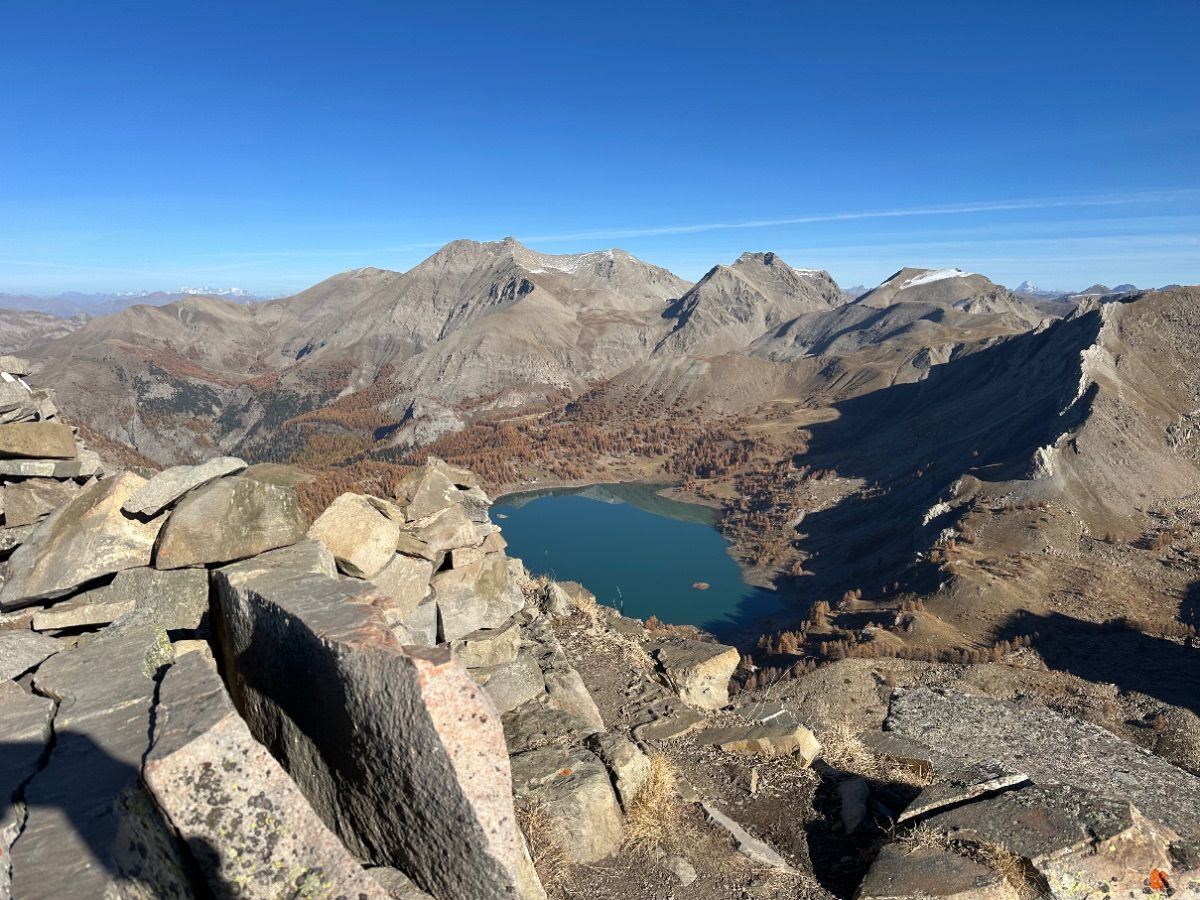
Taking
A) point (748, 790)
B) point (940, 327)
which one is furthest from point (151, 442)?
point (940, 327)

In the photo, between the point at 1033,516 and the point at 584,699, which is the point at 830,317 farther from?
the point at 584,699

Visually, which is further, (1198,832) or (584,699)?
(1198,832)

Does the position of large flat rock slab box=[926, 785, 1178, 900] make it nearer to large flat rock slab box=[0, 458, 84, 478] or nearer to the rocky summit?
the rocky summit

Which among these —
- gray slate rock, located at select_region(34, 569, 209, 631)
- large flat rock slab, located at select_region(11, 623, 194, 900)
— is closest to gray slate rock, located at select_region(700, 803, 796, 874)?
large flat rock slab, located at select_region(11, 623, 194, 900)

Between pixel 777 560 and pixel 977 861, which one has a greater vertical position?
pixel 977 861

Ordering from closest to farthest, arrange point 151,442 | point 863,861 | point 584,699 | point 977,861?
point 977,861 → point 863,861 → point 584,699 → point 151,442

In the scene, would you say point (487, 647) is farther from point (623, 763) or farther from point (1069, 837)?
Answer: point (1069, 837)
